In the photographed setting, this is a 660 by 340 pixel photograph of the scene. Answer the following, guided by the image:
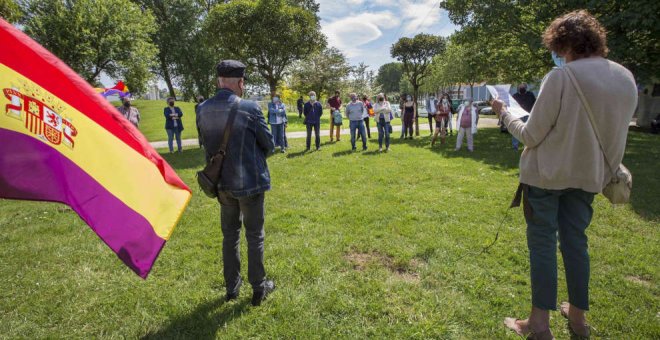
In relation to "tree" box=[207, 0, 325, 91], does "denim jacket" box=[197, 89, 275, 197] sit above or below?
below

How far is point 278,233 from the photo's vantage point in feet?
16.0

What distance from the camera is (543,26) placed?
13.1 metres

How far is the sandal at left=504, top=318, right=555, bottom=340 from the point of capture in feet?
8.51

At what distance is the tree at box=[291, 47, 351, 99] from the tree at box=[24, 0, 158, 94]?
1268 centimetres

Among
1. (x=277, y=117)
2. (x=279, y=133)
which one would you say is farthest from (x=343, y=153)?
(x=277, y=117)

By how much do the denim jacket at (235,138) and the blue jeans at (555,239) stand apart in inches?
85.5

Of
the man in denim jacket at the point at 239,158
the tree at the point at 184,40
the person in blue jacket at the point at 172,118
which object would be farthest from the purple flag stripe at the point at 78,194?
the tree at the point at 184,40

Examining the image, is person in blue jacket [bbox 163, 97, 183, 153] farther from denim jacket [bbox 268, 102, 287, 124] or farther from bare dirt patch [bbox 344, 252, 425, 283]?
bare dirt patch [bbox 344, 252, 425, 283]

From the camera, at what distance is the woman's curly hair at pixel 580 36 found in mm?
2174

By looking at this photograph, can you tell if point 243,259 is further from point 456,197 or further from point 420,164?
point 420,164

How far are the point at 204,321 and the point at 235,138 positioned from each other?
163 centimetres

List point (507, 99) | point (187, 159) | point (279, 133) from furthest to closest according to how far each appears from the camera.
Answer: point (279, 133)
point (187, 159)
point (507, 99)

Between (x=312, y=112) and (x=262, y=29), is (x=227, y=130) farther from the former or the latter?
(x=262, y=29)

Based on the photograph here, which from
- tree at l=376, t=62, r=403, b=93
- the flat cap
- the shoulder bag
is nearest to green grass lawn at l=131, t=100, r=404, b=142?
the flat cap
